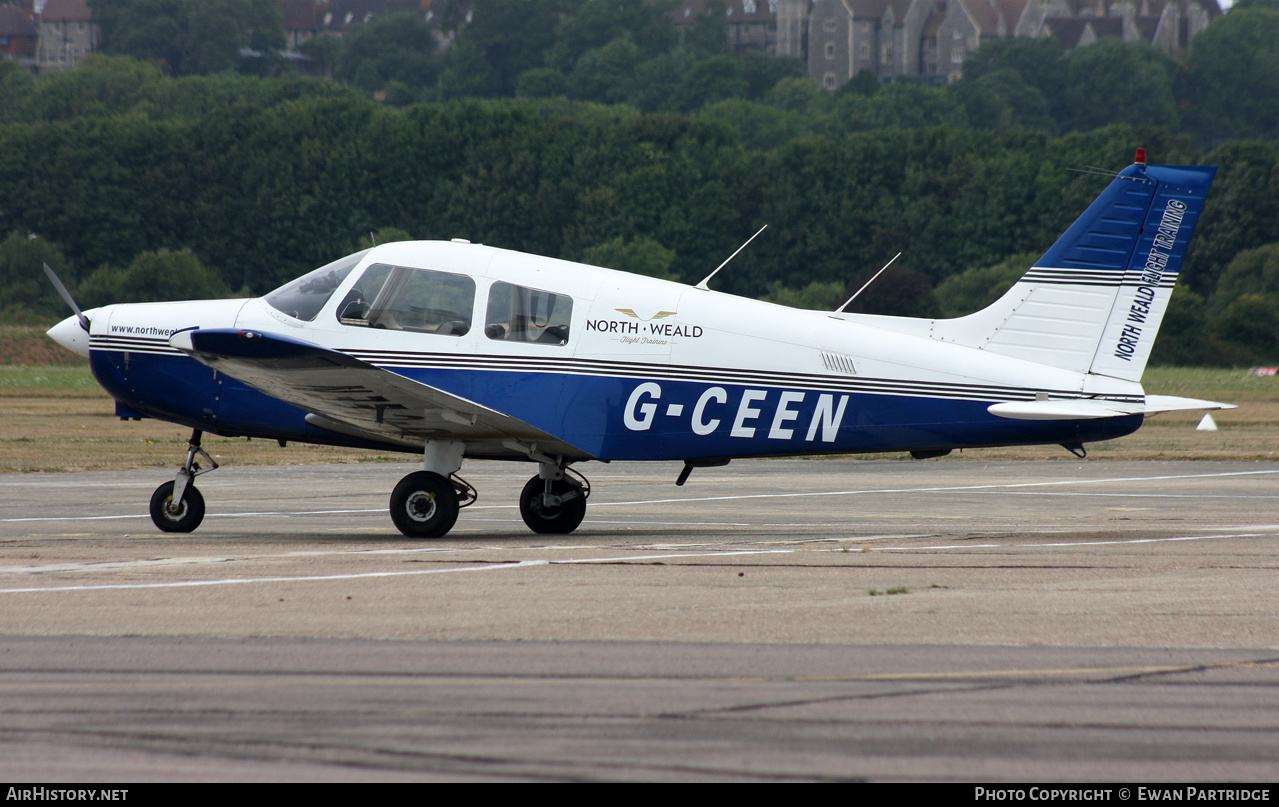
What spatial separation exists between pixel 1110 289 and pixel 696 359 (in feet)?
11.9

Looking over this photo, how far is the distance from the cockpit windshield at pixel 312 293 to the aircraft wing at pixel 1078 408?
5659mm

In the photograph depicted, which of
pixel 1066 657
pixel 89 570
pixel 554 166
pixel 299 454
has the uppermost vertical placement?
pixel 1066 657

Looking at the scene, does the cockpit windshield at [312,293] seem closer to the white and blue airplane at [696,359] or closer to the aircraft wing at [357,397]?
the white and blue airplane at [696,359]

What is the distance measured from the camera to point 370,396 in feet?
40.5

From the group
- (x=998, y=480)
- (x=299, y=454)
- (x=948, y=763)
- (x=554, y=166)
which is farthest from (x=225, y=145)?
(x=948, y=763)

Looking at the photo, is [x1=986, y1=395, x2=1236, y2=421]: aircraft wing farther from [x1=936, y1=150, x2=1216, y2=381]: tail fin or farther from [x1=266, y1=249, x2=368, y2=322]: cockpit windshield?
[x1=266, y1=249, x2=368, y2=322]: cockpit windshield

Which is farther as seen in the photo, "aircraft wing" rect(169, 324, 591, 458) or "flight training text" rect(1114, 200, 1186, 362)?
"flight training text" rect(1114, 200, 1186, 362)

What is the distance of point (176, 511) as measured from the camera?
13320 mm

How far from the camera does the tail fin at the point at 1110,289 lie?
1296cm

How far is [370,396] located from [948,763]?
7572 mm

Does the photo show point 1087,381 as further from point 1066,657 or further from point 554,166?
point 554,166

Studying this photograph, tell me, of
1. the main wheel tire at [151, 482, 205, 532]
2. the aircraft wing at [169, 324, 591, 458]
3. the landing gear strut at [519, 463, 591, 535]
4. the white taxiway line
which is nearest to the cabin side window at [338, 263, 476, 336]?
the aircraft wing at [169, 324, 591, 458]

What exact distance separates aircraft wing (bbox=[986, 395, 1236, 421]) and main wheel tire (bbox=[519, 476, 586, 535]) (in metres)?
3.77

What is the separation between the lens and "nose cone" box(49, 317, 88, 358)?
13.7 metres
